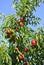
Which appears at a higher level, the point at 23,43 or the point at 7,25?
the point at 7,25

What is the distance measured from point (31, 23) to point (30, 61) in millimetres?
916

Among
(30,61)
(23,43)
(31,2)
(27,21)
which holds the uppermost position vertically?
(31,2)

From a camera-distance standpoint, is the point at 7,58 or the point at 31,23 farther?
the point at 31,23

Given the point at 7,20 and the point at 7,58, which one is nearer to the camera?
the point at 7,58

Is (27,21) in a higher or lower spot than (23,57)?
higher

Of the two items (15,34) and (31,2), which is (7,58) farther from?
(31,2)

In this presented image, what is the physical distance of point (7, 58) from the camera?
19.3 feet

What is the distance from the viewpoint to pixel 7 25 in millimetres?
6328

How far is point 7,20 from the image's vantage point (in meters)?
6.32

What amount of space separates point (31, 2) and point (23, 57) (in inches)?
55.3

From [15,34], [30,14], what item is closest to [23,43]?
[15,34]

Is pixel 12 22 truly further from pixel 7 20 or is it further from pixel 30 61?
pixel 30 61

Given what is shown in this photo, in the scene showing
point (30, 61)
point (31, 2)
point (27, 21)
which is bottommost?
point (30, 61)

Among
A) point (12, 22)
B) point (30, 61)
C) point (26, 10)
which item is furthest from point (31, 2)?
point (30, 61)
